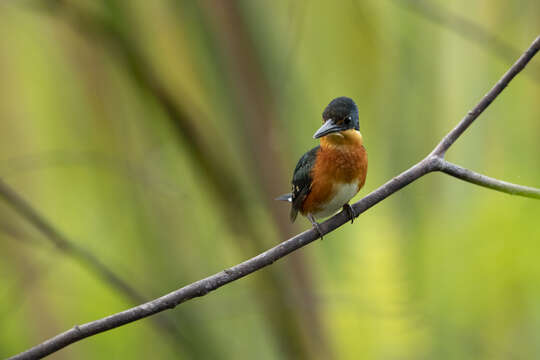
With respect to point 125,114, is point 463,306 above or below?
below

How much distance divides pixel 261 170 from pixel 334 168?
1.11 ft

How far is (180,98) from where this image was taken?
6.55 feet

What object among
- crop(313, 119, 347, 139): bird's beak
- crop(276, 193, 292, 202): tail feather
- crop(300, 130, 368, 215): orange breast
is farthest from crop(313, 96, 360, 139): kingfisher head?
crop(276, 193, 292, 202): tail feather

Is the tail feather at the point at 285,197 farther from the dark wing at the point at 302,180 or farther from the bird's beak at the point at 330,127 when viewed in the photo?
the bird's beak at the point at 330,127

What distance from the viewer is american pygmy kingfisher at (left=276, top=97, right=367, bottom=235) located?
174cm

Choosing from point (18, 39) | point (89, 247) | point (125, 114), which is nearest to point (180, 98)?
point (125, 114)

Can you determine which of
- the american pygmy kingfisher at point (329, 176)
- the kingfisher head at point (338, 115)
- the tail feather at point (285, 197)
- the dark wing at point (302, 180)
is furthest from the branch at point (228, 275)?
the tail feather at point (285, 197)

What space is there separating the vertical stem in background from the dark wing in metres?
0.14

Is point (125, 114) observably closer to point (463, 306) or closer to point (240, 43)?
point (240, 43)

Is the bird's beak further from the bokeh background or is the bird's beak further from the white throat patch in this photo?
the bokeh background

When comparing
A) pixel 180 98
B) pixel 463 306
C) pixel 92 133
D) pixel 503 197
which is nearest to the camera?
pixel 180 98

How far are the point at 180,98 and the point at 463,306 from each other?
1404 mm

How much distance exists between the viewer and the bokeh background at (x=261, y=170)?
205 centimetres

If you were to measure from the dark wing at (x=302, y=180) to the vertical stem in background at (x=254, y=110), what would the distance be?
14 centimetres
